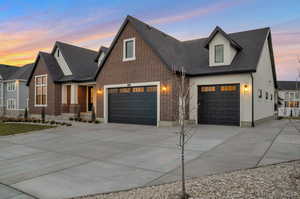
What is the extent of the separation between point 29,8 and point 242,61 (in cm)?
1870

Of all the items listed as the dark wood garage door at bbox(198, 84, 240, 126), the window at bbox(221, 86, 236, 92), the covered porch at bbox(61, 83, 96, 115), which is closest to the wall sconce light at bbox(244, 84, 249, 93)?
the dark wood garage door at bbox(198, 84, 240, 126)

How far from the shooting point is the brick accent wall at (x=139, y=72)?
14141 mm

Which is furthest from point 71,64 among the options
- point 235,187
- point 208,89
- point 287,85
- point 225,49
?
point 287,85

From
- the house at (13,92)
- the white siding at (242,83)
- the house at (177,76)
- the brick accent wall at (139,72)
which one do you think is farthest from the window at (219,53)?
the house at (13,92)

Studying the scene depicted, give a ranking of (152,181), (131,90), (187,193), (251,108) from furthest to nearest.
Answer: (131,90) < (251,108) < (152,181) < (187,193)

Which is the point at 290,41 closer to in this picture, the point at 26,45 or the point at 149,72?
the point at 149,72

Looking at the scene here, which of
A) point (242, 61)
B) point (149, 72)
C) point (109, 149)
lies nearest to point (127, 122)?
point (149, 72)

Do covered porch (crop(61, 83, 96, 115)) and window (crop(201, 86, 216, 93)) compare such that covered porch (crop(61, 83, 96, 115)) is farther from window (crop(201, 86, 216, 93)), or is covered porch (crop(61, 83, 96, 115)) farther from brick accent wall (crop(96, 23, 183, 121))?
window (crop(201, 86, 216, 93))

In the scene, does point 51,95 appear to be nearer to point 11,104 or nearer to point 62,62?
point 62,62

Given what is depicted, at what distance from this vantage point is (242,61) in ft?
45.5

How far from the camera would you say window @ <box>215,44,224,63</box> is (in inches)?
572

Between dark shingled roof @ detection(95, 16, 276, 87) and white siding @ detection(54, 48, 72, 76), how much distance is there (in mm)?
7642

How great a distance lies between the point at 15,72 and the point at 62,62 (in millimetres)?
18456

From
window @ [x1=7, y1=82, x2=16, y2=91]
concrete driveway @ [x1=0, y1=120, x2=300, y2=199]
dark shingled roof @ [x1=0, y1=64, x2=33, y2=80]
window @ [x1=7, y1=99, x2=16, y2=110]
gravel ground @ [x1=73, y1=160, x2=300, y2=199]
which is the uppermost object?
dark shingled roof @ [x1=0, y1=64, x2=33, y2=80]
